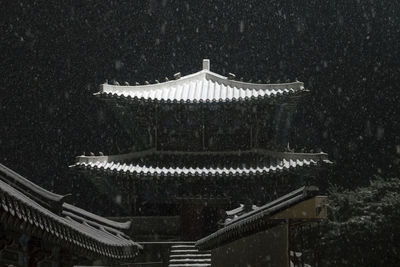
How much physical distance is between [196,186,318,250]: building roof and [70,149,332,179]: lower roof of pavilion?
566 centimetres

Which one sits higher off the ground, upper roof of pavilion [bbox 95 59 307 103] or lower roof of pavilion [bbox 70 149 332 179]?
upper roof of pavilion [bbox 95 59 307 103]

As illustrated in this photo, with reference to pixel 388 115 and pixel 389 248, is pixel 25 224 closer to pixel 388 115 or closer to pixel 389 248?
pixel 389 248

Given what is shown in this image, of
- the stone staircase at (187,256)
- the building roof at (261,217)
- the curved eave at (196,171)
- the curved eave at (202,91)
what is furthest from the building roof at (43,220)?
the curved eave at (202,91)

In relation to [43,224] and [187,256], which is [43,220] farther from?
[187,256]

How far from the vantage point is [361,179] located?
95.9 ft

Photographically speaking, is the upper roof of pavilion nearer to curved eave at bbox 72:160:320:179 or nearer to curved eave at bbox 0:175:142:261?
curved eave at bbox 72:160:320:179

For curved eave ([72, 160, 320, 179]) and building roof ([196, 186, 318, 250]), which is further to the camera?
curved eave ([72, 160, 320, 179])

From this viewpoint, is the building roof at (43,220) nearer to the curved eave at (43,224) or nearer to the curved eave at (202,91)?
the curved eave at (43,224)

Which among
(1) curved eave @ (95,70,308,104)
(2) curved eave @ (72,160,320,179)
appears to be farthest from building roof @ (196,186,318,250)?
(1) curved eave @ (95,70,308,104)

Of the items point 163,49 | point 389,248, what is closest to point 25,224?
point 389,248

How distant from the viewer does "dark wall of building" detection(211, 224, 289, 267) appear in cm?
829

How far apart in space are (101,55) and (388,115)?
14.2 m

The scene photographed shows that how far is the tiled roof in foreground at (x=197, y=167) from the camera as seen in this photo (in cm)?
1823

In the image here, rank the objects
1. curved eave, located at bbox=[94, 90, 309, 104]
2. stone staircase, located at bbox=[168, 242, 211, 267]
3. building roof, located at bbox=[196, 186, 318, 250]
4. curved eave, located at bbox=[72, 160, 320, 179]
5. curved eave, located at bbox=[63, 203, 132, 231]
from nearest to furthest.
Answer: building roof, located at bbox=[196, 186, 318, 250], curved eave, located at bbox=[63, 203, 132, 231], stone staircase, located at bbox=[168, 242, 211, 267], curved eave, located at bbox=[72, 160, 320, 179], curved eave, located at bbox=[94, 90, 309, 104]
